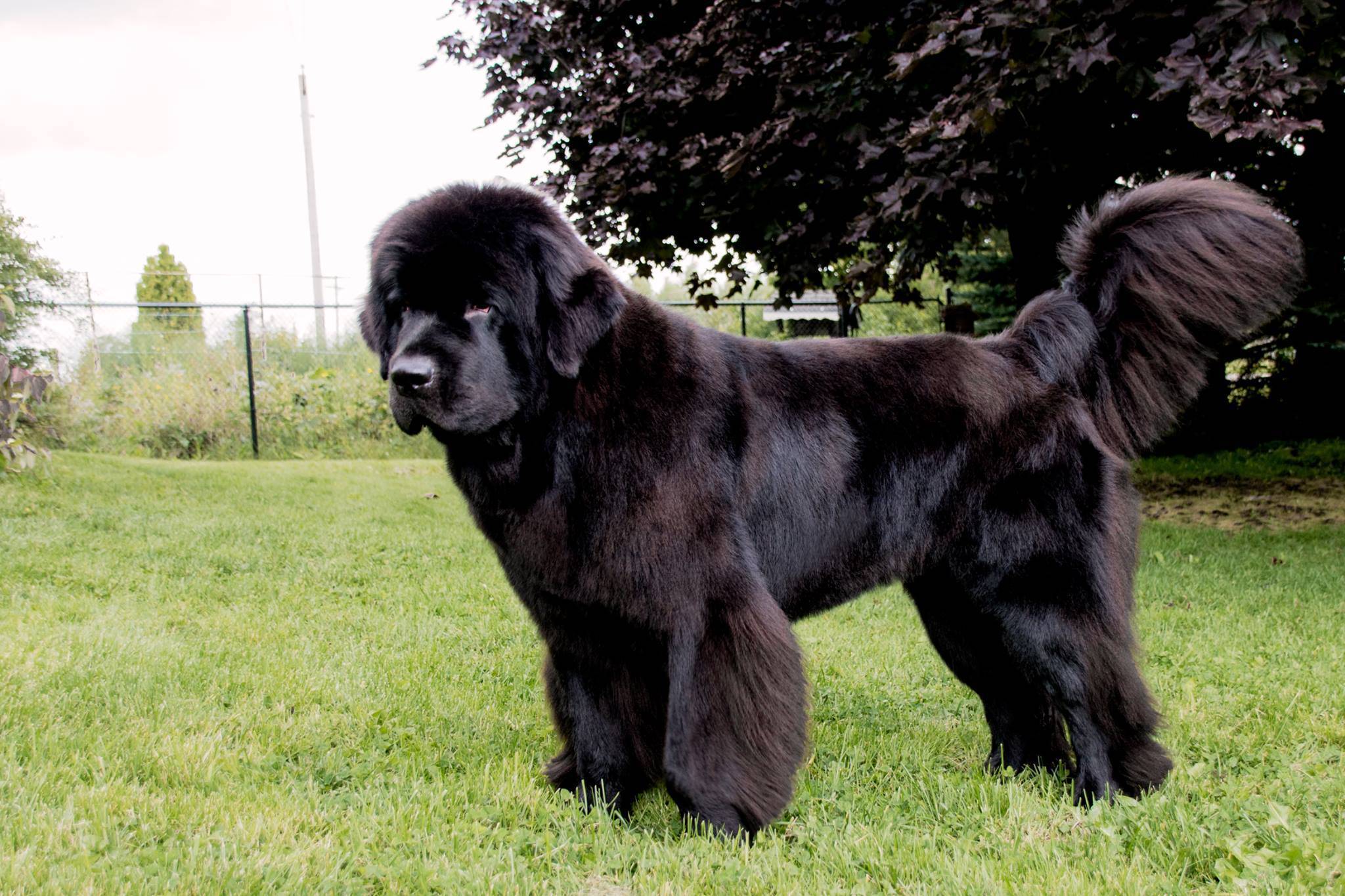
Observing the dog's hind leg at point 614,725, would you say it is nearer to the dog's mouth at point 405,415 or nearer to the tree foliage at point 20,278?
the dog's mouth at point 405,415

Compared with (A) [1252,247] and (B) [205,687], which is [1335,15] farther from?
(B) [205,687]

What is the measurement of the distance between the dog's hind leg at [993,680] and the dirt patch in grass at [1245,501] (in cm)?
603

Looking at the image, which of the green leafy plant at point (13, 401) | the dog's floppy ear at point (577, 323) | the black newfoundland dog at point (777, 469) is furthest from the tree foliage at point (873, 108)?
the green leafy plant at point (13, 401)

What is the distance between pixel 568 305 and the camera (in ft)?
8.91

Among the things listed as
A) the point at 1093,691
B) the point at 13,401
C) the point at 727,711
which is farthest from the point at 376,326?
the point at 13,401

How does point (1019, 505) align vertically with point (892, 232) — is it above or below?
below

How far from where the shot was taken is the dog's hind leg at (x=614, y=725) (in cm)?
300

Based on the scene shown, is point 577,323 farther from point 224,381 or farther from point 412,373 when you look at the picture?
point 224,381

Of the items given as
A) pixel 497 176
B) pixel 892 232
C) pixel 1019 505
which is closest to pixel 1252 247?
pixel 1019 505

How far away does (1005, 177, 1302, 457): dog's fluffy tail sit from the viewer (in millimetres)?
3186

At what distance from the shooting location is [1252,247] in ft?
10.5

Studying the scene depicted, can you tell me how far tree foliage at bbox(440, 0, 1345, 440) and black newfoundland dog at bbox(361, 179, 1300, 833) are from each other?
215 cm

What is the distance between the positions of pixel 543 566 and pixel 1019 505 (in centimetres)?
149

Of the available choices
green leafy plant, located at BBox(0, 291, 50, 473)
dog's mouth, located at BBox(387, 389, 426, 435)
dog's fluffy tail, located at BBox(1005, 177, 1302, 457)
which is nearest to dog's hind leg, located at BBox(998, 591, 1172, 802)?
dog's fluffy tail, located at BBox(1005, 177, 1302, 457)
